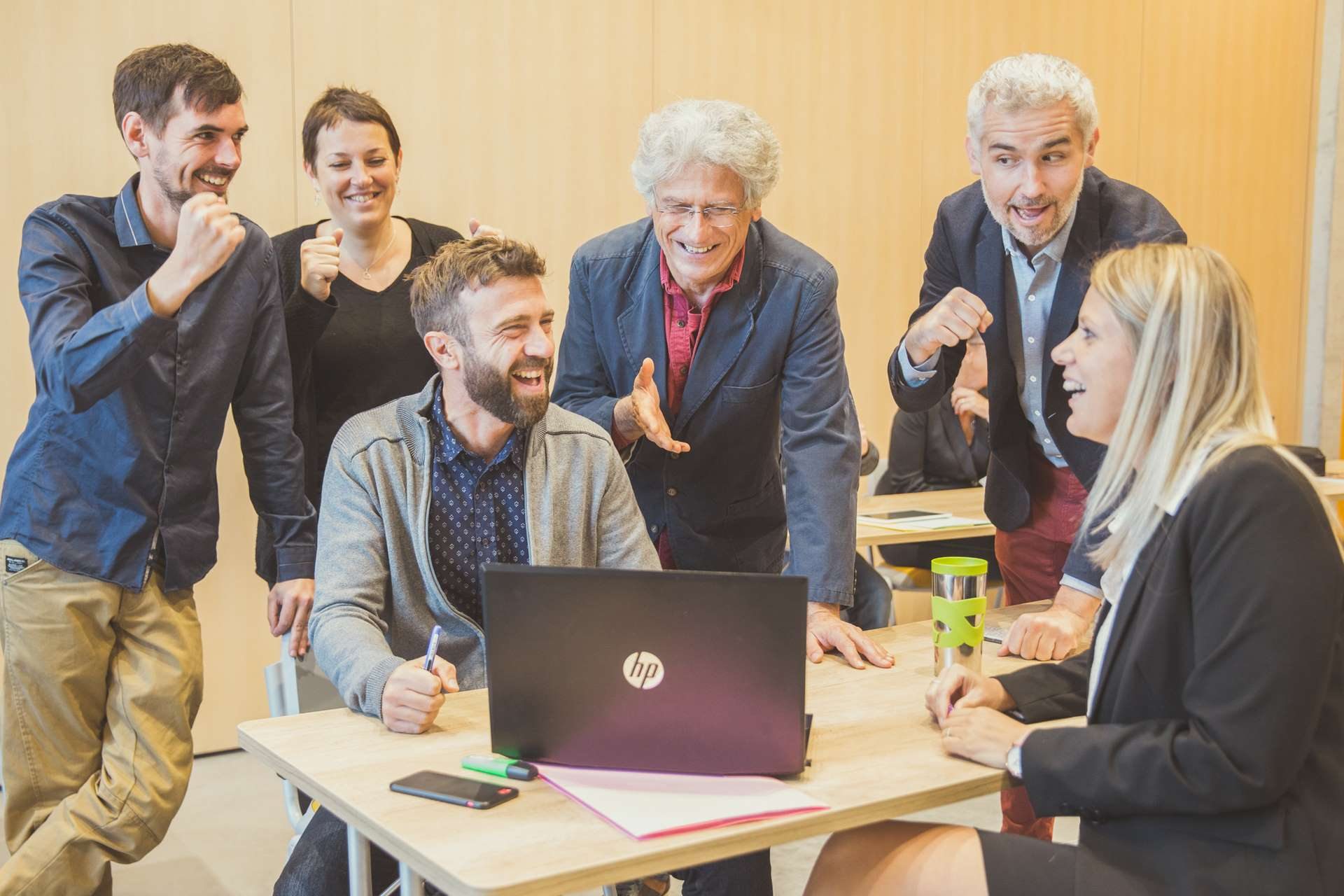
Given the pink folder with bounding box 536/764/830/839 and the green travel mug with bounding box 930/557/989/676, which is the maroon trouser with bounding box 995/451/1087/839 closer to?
the green travel mug with bounding box 930/557/989/676

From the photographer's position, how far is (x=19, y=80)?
388 centimetres

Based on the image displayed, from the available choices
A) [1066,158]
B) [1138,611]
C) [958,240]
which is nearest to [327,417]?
[958,240]

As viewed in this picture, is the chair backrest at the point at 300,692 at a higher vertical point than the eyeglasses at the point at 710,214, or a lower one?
lower

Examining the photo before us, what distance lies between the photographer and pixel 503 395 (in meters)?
2.25

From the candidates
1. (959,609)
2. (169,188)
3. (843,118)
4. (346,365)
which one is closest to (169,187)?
(169,188)

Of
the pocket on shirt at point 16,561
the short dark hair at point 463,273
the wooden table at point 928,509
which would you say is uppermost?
the short dark hair at point 463,273

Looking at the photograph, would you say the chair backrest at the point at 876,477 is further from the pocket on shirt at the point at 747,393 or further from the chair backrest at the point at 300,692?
the chair backrest at the point at 300,692

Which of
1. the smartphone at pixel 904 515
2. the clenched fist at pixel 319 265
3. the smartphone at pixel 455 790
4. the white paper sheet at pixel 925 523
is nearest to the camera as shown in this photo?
the smartphone at pixel 455 790

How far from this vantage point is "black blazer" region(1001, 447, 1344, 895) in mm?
1507

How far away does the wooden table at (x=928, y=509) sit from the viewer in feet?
12.5

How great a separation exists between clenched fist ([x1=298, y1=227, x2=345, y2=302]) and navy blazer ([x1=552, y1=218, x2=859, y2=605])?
51cm

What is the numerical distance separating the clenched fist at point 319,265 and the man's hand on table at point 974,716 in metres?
1.55

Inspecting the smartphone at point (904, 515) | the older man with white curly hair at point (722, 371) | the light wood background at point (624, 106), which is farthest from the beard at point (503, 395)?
the light wood background at point (624, 106)

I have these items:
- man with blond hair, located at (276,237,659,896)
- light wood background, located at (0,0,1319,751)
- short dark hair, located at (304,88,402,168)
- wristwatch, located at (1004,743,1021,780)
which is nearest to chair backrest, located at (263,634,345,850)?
man with blond hair, located at (276,237,659,896)
